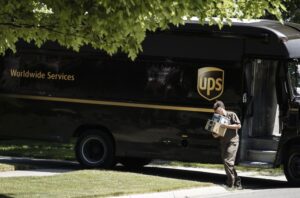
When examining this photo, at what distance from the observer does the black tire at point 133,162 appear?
61.0 feet

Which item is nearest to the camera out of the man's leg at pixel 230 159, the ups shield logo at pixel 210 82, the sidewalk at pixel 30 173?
the man's leg at pixel 230 159

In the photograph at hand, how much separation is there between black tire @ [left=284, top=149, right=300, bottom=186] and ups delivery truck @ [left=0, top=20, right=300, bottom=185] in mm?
22

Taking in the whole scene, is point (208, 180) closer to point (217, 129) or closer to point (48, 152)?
point (217, 129)

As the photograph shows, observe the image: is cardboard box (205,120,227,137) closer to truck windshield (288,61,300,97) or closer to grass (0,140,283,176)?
truck windshield (288,61,300,97)

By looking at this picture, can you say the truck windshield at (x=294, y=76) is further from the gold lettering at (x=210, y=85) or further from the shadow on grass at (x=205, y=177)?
the shadow on grass at (x=205, y=177)

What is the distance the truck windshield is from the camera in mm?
15914

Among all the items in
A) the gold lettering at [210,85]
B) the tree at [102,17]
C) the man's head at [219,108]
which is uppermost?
the tree at [102,17]

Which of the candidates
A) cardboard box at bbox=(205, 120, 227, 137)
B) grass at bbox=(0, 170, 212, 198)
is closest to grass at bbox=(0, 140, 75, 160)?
grass at bbox=(0, 170, 212, 198)

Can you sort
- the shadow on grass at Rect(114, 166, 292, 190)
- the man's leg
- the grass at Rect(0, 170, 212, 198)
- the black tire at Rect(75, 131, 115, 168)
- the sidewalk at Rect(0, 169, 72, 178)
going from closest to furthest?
the grass at Rect(0, 170, 212, 198), the man's leg, the sidewalk at Rect(0, 169, 72, 178), the shadow on grass at Rect(114, 166, 292, 190), the black tire at Rect(75, 131, 115, 168)

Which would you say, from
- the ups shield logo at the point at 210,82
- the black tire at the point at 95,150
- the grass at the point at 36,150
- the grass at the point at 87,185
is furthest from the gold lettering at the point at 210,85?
the grass at the point at 36,150

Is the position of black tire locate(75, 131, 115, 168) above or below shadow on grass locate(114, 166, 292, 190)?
above

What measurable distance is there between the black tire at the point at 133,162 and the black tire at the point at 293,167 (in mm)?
4398

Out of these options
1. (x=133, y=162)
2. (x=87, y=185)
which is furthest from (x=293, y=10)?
(x=87, y=185)

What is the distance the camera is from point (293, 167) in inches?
623
